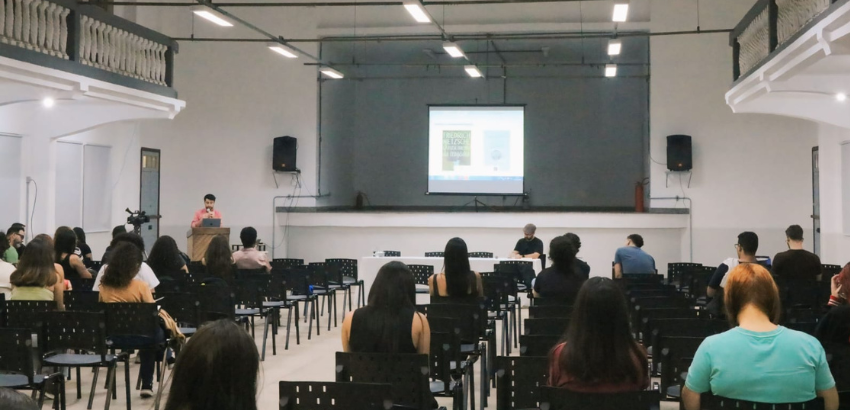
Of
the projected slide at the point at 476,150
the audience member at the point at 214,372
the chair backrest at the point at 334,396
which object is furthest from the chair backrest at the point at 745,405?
the projected slide at the point at 476,150

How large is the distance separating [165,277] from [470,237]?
29.4 ft

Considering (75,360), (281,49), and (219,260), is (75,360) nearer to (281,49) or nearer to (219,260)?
(219,260)

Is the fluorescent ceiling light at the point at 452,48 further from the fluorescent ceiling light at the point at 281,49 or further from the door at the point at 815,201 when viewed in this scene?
the door at the point at 815,201

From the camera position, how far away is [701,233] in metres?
15.8

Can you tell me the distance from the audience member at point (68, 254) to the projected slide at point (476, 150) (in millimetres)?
10091

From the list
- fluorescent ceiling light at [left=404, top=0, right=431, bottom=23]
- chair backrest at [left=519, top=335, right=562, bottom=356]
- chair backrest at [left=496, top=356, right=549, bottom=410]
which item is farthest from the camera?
fluorescent ceiling light at [left=404, top=0, right=431, bottom=23]

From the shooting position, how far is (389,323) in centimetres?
461

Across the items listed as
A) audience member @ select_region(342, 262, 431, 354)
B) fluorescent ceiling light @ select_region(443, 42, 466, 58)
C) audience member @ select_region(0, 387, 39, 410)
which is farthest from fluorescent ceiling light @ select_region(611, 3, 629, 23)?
audience member @ select_region(0, 387, 39, 410)

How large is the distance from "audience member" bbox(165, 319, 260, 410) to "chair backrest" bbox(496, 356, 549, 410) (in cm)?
211

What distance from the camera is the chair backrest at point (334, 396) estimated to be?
323 centimetres

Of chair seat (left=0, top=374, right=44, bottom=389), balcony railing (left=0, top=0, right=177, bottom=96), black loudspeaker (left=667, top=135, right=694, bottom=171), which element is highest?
balcony railing (left=0, top=0, right=177, bottom=96)

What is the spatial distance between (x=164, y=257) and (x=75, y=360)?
2358 mm

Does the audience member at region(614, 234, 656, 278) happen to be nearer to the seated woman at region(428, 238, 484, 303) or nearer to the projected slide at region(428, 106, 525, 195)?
the seated woman at region(428, 238, 484, 303)

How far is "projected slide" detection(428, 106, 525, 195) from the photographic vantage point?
17641 mm
